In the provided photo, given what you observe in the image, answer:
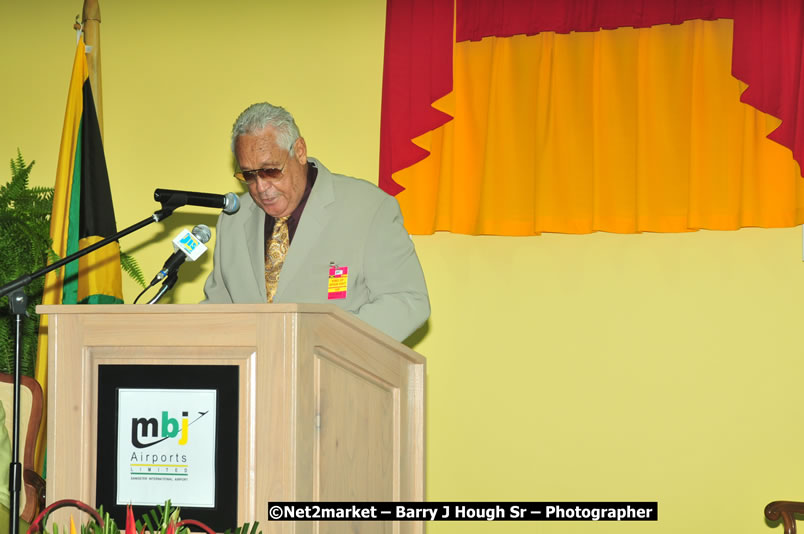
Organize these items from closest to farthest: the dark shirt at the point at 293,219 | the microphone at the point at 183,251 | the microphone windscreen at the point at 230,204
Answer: the microphone at the point at 183,251, the microphone windscreen at the point at 230,204, the dark shirt at the point at 293,219

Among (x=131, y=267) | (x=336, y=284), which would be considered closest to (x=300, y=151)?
(x=336, y=284)

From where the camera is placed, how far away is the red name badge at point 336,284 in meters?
2.62

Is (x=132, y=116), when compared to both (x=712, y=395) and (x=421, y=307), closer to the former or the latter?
(x=421, y=307)

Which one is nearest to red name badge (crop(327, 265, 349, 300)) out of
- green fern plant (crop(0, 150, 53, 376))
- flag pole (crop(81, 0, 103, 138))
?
→ green fern plant (crop(0, 150, 53, 376))

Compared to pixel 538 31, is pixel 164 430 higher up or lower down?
lower down

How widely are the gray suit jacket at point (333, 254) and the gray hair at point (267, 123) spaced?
0.64ft

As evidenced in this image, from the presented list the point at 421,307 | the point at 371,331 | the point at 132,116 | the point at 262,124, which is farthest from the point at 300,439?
the point at 132,116

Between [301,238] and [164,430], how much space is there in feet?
3.78

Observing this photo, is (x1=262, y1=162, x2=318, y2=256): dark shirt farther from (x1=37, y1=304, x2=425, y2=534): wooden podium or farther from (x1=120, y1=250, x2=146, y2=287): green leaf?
(x1=120, y1=250, x2=146, y2=287): green leaf

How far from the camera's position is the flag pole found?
3.97m

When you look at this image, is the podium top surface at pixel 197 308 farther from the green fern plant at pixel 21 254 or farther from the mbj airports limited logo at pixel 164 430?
the green fern plant at pixel 21 254

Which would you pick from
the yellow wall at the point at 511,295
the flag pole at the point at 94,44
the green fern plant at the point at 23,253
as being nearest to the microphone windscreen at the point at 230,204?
the green fern plant at the point at 23,253

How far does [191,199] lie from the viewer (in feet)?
6.69

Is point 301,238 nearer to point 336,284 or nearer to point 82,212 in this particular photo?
point 336,284
